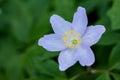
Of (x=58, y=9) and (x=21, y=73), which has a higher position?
(x=58, y=9)

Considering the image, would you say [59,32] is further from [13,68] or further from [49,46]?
[13,68]

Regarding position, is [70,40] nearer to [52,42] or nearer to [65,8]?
[52,42]

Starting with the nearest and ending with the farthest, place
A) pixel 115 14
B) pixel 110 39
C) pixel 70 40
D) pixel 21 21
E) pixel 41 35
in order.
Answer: pixel 70 40, pixel 115 14, pixel 110 39, pixel 41 35, pixel 21 21

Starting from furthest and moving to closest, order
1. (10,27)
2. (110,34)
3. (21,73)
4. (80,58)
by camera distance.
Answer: (10,27) → (21,73) → (110,34) → (80,58)

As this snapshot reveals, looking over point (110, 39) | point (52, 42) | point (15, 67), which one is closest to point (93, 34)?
point (52, 42)

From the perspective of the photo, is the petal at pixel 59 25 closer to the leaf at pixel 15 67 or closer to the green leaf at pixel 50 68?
the green leaf at pixel 50 68

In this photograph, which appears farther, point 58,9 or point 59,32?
point 58,9

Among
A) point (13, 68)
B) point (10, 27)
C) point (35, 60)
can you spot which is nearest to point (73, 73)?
point (35, 60)

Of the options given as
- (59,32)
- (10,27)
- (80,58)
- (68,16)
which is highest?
(10,27)
